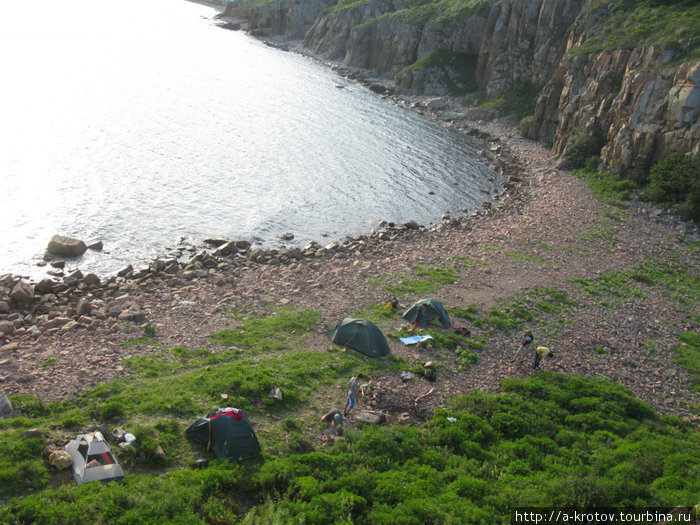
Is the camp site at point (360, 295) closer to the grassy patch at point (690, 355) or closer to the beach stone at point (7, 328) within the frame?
the beach stone at point (7, 328)

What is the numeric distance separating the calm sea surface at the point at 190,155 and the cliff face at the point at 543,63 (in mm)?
12840

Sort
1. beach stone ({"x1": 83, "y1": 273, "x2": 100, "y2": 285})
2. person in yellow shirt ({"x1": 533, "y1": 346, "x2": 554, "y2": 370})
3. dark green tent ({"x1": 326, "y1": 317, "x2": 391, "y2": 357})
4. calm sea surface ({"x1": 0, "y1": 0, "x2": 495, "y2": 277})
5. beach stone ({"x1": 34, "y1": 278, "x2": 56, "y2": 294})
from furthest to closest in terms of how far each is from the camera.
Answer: calm sea surface ({"x1": 0, "y1": 0, "x2": 495, "y2": 277}) → beach stone ({"x1": 83, "y1": 273, "x2": 100, "y2": 285}) → beach stone ({"x1": 34, "y1": 278, "x2": 56, "y2": 294}) → dark green tent ({"x1": 326, "y1": 317, "x2": 391, "y2": 357}) → person in yellow shirt ({"x1": 533, "y1": 346, "x2": 554, "y2": 370})

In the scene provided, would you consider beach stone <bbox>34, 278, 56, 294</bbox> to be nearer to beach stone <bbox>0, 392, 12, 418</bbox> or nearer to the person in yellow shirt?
beach stone <bbox>0, 392, 12, 418</bbox>


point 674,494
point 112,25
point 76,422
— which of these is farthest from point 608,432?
point 112,25

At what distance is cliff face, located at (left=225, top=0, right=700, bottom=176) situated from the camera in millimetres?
48562

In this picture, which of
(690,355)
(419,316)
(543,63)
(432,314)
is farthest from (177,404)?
(543,63)

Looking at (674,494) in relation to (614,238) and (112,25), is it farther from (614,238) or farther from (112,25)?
(112,25)

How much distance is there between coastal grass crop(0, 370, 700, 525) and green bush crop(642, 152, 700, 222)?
3114cm

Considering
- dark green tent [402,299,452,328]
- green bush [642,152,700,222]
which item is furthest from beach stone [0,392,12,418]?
green bush [642,152,700,222]

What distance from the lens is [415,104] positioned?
90875 millimetres

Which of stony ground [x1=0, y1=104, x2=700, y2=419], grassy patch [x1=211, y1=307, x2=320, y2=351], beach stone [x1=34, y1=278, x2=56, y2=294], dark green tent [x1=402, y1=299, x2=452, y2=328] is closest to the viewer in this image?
stony ground [x1=0, y1=104, x2=700, y2=419]

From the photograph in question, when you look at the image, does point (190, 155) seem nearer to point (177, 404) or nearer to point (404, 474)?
point (177, 404)

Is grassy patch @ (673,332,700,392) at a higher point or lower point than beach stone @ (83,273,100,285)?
higher

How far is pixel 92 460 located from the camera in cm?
1383
